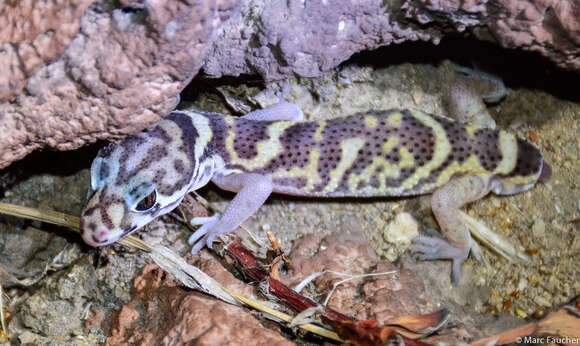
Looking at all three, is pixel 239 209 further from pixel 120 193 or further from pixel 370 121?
pixel 370 121

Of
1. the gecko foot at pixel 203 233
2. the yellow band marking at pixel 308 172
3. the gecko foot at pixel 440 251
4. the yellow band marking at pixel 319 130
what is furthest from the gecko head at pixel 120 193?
the gecko foot at pixel 440 251

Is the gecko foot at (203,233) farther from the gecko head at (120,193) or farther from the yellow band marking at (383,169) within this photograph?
the yellow band marking at (383,169)

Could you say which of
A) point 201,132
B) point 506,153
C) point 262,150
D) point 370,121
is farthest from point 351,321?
point 506,153

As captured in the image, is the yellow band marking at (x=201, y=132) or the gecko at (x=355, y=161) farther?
the gecko at (x=355, y=161)

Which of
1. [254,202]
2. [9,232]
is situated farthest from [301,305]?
[9,232]

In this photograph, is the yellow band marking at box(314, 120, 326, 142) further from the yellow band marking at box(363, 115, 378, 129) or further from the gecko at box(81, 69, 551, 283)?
the yellow band marking at box(363, 115, 378, 129)

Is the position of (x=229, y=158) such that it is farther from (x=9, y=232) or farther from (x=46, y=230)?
(x=9, y=232)

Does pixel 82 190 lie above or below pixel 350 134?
below
